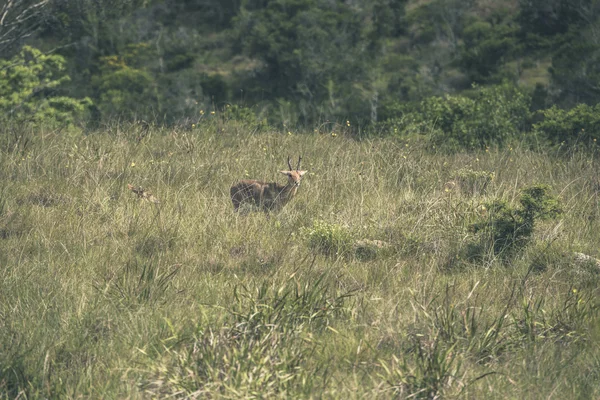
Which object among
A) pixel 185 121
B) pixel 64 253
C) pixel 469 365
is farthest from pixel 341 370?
pixel 185 121

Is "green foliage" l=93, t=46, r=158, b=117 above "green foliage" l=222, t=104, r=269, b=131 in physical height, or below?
below

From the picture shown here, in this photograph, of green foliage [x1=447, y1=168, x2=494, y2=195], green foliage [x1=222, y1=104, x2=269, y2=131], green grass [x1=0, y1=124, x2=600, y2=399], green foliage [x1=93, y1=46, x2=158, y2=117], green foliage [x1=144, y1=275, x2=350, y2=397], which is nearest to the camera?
green foliage [x1=144, y1=275, x2=350, y2=397]

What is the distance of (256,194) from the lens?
7.00 m

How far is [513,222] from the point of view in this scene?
6.02m

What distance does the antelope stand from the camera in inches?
273

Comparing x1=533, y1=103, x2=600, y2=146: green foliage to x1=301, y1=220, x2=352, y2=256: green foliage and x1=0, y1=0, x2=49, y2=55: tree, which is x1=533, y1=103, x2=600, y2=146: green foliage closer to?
x1=301, y1=220, x2=352, y2=256: green foliage

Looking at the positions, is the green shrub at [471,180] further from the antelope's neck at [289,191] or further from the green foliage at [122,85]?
the green foliage at [122,85]

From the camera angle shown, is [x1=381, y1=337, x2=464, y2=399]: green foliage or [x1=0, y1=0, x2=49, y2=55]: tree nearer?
[x1=381, y1=337, x2=464, y2=399]: green foliage

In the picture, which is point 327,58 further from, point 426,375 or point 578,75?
point 426,375

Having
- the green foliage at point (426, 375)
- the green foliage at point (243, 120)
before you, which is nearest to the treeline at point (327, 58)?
the green foliage at point (243, 120)

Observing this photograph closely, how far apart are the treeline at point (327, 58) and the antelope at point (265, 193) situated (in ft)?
68.4

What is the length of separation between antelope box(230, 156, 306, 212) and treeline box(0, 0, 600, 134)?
20.9 m

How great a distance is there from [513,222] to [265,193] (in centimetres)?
226

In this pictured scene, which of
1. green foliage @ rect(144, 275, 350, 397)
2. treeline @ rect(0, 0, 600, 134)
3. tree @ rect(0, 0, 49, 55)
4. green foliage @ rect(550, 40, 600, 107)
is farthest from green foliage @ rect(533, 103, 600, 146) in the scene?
green foliage @ rect(550, 40, 600, 107)
